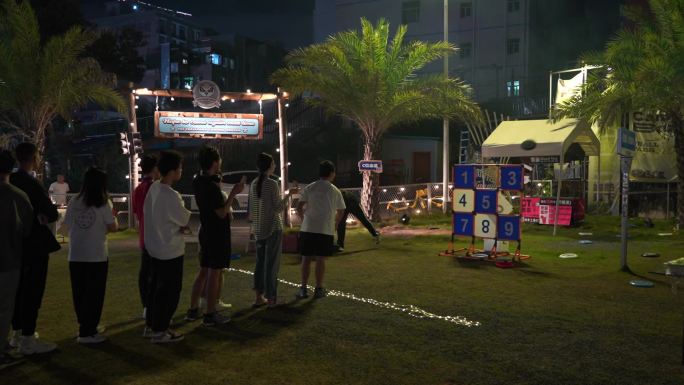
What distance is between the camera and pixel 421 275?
31.8 ft

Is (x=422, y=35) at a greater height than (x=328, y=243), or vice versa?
(x=422, y=35)

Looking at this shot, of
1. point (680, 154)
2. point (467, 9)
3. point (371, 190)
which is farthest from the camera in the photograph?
point (467, 9)

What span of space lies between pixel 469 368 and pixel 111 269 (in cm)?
734

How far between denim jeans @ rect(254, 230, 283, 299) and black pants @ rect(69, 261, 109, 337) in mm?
1995

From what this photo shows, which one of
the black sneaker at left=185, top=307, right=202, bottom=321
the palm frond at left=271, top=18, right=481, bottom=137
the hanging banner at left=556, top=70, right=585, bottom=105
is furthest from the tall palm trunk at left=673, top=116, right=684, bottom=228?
the black sneaker at left=185, top=307, right=202, bottom=321

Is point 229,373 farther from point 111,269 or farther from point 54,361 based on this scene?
point 111,269

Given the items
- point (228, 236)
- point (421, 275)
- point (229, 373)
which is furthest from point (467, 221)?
point (229, 373)

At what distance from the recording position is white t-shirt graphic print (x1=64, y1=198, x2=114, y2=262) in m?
5.63

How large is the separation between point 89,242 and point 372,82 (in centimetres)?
1275

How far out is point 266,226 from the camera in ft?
23.6

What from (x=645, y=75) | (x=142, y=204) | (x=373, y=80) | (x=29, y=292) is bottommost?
(x=29, y=292)

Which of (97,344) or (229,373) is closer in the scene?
(229,373)

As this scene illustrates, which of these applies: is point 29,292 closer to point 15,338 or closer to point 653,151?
point 15,338

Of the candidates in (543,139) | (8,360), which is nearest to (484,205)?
(543,139)
